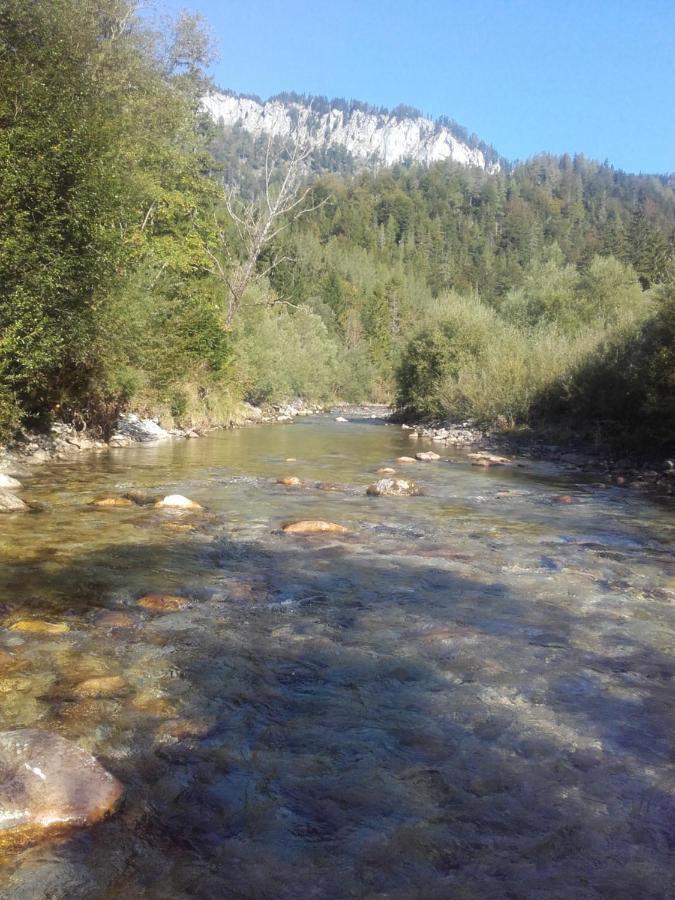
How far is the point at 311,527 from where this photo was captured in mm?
9109

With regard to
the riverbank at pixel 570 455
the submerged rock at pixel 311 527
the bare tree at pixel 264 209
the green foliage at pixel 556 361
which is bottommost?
the submerged rock at pixel 311 527

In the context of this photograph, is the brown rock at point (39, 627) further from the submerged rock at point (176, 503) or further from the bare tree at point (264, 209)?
the bare tree at point (264, 209)

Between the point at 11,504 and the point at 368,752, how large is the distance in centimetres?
779

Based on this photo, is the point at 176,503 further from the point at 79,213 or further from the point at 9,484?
the point at 79,213

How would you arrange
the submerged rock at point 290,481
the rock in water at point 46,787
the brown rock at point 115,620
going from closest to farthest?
1. the rock in water at point 46,787
2. the brown rock at point 115,620
3. the submerged rock at point 290,481

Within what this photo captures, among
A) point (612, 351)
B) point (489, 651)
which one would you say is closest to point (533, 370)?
point (612, 351)

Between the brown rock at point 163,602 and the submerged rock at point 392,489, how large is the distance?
6.54m

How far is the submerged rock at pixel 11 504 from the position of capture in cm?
968

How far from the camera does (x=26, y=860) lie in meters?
2.73

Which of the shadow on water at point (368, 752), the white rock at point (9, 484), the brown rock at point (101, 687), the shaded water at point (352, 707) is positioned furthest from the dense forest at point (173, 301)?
the brown rock at point (101, 687)

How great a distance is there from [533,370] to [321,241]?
9484 cm

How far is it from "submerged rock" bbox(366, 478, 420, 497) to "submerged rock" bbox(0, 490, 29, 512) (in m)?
5.62

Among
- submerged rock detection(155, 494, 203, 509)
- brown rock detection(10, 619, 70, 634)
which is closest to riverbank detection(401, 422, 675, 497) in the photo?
submerged rock detection(155, 494, 203, 509)

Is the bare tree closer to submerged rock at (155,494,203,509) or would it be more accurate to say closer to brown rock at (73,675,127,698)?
submerged rock at (155,494,203,509)
